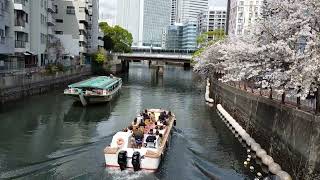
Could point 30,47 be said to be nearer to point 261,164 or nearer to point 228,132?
point 228,132

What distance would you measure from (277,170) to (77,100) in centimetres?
3176

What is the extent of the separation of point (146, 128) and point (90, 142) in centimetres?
408

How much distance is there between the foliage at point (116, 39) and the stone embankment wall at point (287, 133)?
106918mm

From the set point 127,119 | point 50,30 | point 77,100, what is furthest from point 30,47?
point 127,119

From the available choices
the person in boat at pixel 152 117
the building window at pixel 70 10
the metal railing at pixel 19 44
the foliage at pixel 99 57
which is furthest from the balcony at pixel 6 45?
the foliage at pixel 99 57

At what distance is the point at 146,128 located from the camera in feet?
94.0

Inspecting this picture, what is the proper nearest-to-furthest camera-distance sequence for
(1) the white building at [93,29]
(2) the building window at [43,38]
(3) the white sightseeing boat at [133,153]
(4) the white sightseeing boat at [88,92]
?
(3) the white sightseeing boat at [133,153]
(4) the white sightseeing boat at [88,92]
(2) the building window at [43,38]
(1) the white building at [93,29]

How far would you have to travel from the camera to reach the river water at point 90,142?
22.4 meters

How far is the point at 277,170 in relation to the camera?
20.7m

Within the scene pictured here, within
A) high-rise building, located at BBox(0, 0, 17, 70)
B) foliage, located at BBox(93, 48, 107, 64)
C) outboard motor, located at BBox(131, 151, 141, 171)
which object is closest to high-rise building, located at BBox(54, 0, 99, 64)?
foliage, located at BBox(93, 48, 107, 64)

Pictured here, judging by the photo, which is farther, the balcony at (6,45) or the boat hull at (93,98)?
the balcony at (6,45)

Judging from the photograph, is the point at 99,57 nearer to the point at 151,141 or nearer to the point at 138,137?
the point at 138,137

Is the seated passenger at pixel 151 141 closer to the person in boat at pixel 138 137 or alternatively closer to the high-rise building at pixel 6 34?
the person in boat at pixel 138 137

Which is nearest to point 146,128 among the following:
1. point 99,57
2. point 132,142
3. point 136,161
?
point 132,142
